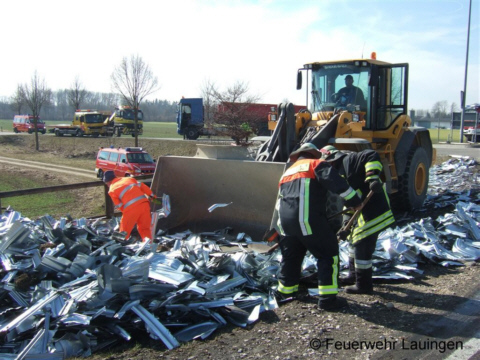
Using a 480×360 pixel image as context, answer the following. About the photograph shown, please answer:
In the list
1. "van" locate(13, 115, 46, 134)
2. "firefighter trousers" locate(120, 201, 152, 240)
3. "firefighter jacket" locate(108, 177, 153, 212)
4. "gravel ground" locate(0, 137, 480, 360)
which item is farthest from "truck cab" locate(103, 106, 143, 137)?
"gravel ground" locate(0, 137, 480, 360)

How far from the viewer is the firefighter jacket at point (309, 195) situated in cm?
444

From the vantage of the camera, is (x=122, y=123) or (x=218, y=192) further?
(x=122, y=123)

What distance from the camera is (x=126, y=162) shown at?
Result: 18594 millimetres

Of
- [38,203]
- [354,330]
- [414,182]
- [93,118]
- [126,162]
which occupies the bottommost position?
[38,203]

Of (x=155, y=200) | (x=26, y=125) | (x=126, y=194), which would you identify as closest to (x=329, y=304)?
(x=126, y=194)

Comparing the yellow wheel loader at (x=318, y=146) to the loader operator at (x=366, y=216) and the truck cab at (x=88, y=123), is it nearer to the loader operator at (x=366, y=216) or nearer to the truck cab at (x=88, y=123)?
the loader operator at (x=366, y=216)

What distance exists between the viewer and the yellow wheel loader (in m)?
7.27

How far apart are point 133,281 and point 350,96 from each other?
575cm

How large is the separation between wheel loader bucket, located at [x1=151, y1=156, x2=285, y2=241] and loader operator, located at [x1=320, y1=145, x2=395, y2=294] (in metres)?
1.74

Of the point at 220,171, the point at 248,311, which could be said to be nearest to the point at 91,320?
the point at 248,311

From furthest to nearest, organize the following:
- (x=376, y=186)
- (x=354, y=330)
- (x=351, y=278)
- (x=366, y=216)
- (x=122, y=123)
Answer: (x=122, y=123) < (x=351, y=278) < (x=366, y=216) < (x=376, y=186) < (x=354, y=330)

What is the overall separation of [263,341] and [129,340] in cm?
117

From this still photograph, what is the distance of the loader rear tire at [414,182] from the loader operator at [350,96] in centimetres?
148

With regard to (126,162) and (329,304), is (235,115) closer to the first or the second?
(126,162)
